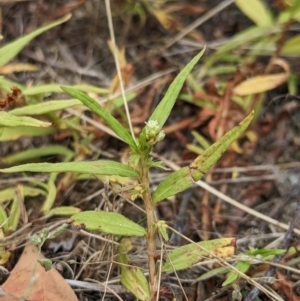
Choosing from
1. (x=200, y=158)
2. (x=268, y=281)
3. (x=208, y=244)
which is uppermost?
(x=200, y=158)

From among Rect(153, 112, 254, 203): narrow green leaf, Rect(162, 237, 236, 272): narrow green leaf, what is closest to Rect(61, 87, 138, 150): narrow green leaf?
Rect(153, 112, 254, 203): narrow green leaf

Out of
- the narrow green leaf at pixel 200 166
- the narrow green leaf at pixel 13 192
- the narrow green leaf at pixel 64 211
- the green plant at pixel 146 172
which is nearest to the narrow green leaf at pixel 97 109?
the green plant at pixel 146 172

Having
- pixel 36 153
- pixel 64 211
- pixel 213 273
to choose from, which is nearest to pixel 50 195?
pixel 64 211

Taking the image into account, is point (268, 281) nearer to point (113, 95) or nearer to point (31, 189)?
point (31, 189)

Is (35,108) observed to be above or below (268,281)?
above

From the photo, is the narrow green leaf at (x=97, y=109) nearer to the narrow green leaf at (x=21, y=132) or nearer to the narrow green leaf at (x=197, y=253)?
the narrow green leaf at (x=197, y=253)

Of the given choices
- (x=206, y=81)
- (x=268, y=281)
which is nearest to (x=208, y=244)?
(x=268, y=281)

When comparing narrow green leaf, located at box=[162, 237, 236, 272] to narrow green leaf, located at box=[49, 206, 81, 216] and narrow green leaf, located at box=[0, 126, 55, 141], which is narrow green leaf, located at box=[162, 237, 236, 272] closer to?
narrow green leaf, located at box=[49, 206, 81, 216]

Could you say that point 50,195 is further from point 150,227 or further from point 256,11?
point 256,11
